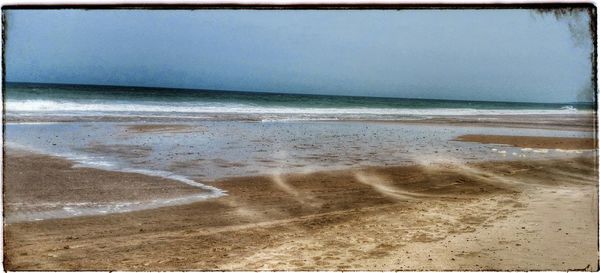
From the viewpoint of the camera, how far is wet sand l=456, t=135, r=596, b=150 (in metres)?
10.9

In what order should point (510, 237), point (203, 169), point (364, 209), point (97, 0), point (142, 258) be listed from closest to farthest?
point (97, 0) < point (142, 258) < point (510, 237) < point (364, 209) < point (203, 169)

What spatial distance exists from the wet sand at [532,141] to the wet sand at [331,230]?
4.95m

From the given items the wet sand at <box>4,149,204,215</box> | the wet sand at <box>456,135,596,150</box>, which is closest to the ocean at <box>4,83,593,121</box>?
the wet sand at <box>456,135,596,150</box>

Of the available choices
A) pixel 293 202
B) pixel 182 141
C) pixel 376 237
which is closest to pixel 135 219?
pixel 293 202

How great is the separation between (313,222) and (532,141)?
31.4ft

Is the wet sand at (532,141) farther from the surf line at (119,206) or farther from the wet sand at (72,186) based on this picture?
the wet sand at (72,186)

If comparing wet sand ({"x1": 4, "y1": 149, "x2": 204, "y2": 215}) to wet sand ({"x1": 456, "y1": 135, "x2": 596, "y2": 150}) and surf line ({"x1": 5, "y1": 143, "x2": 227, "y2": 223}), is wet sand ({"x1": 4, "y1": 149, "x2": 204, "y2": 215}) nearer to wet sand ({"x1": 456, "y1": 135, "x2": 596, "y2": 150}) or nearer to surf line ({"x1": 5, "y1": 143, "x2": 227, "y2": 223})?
surf line ({"x1": 5, "y1": 143, "x2": 227, "y2": 223})

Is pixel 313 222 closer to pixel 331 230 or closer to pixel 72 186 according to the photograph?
pixel 331 230

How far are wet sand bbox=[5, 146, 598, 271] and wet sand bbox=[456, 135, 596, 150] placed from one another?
495cm

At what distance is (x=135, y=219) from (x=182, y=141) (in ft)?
18.2

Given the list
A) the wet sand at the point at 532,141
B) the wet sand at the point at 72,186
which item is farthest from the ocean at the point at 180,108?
the wet sand at the point at 72,186

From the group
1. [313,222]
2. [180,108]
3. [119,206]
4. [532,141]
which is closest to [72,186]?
[119,206]

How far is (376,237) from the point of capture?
425 cm

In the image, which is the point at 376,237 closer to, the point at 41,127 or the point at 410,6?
the point at 410,6
